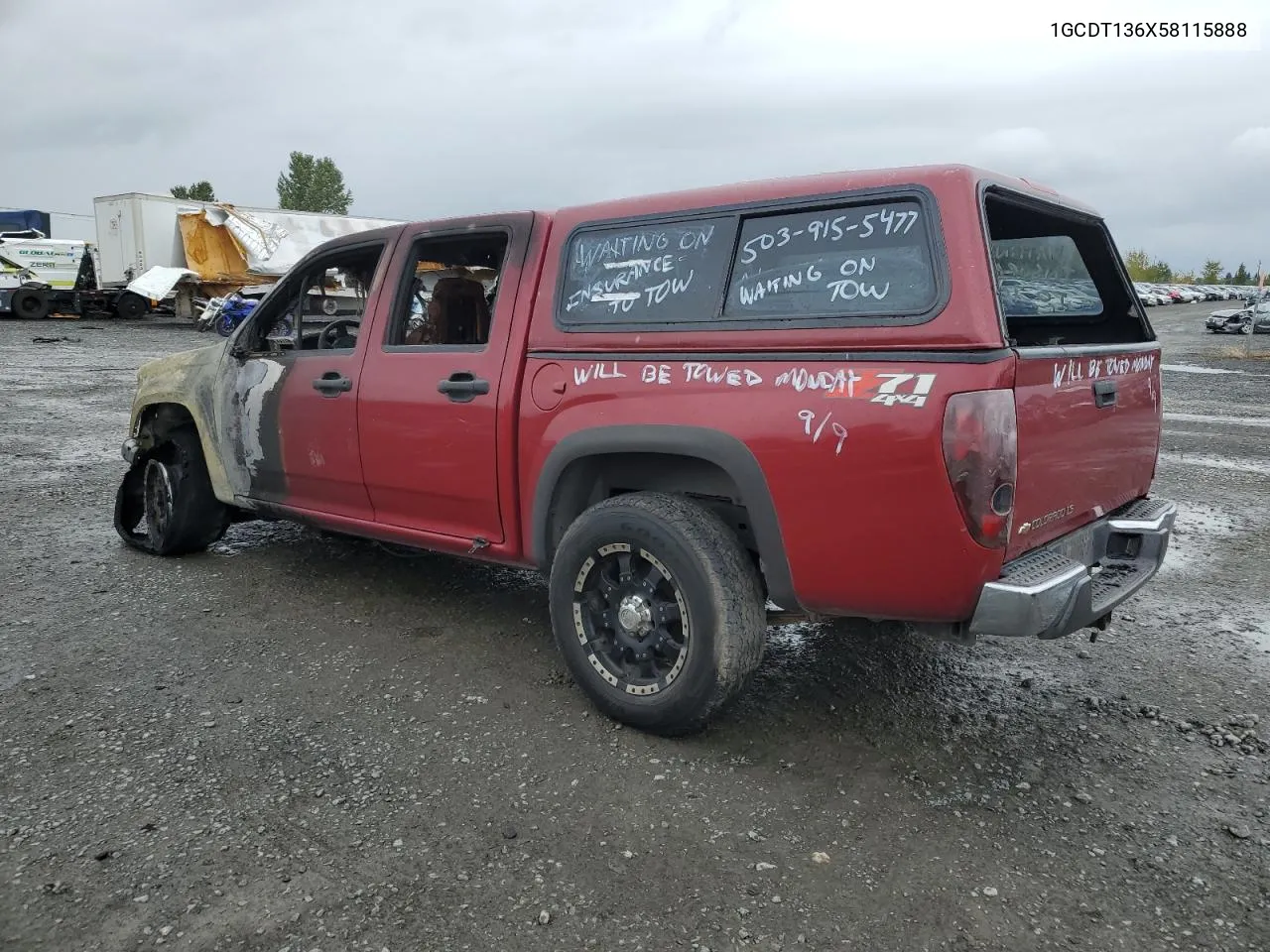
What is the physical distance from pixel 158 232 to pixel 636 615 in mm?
27986

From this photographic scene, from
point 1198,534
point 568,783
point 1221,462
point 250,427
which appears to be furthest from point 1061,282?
point 1221,462

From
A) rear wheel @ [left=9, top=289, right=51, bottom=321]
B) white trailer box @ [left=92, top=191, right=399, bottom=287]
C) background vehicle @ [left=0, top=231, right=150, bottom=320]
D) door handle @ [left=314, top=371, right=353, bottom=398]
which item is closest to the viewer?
door handle @ [left=314, top=371, right=353, bottom=398]

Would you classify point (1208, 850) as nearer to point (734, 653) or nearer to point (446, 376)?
point (734, 653)

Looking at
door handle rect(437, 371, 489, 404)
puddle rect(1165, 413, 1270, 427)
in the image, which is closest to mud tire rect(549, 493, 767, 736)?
door handle rect(437, 371, 489, 404)

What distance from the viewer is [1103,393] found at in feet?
10.8

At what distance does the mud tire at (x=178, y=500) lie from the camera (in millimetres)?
5352

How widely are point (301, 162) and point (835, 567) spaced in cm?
7847

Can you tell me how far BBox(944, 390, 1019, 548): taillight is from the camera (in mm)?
2713

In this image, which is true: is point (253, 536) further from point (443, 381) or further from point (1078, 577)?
point (1078, 577)

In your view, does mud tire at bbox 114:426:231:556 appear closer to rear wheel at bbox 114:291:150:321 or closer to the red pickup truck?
the red pickup truck

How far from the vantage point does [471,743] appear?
11.1 feet

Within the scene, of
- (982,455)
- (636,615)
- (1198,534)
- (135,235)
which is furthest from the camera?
(135,235)

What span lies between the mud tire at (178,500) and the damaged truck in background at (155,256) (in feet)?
73.1

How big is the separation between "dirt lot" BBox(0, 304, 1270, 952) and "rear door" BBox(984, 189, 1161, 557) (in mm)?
833
